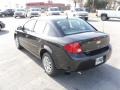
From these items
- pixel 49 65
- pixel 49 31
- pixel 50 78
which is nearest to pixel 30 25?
pixel 49 31

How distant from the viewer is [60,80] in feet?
15.5

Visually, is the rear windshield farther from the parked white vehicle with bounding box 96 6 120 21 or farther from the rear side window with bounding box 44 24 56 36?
the parked white vehicle with bounding box 96 6 120 21

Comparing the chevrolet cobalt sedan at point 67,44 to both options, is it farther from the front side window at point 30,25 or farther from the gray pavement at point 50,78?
the gray pavement at point 50,78

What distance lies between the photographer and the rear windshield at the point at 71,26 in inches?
189

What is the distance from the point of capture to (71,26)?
5.09 m

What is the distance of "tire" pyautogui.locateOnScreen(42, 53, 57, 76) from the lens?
4749 millimetres

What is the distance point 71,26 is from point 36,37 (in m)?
1.12

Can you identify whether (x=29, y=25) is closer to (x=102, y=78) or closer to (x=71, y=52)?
(x=71, y=52)

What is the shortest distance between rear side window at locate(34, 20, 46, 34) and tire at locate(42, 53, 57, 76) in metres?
0.77

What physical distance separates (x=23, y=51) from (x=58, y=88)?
3.66 metres

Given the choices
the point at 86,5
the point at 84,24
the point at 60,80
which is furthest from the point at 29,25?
the point at 86,5

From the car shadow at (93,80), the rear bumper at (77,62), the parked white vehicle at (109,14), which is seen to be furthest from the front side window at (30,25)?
the parked white vehicle at (109,14)

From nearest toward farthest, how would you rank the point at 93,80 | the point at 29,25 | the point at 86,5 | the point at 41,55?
the point at 93,80
the point at 41,55
the point at 29,25
the point at 86,5

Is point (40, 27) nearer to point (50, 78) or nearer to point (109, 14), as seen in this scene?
point (50, 78)
